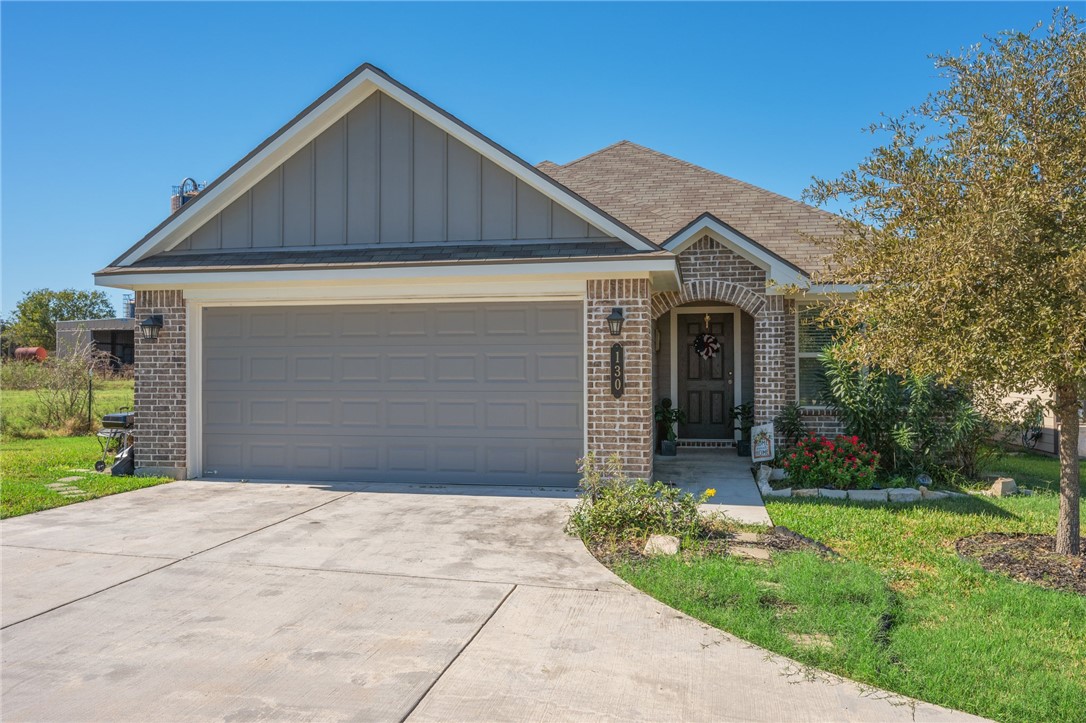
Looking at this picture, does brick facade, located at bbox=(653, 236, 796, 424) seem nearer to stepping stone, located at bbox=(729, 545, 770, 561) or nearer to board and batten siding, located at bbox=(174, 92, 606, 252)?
board and batten siding, located at bbox=(174, 92, 606, 252)

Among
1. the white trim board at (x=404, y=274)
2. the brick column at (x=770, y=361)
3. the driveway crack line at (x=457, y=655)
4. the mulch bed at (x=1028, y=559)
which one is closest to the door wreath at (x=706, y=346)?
the brick column at (x=770, y=361)

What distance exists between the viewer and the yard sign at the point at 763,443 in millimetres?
10336

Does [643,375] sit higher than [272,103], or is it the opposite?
→ [272,103]

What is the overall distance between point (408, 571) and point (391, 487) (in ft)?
12.0

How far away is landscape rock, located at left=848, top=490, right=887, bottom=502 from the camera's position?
8.71 metres

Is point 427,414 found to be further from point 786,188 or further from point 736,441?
point 786,188

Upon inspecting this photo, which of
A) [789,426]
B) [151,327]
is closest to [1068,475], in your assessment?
[789,426]

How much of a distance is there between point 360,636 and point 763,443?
7.49m

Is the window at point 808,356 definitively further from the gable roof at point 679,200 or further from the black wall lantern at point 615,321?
the black wall lantern at point 615,321

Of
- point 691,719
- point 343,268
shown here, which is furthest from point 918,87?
point 343,268

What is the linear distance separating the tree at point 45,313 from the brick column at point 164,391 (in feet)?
165

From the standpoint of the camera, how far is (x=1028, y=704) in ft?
11.2

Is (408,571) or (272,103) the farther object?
(272,103)

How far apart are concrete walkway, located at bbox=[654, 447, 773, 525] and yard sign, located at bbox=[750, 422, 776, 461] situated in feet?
1.08
